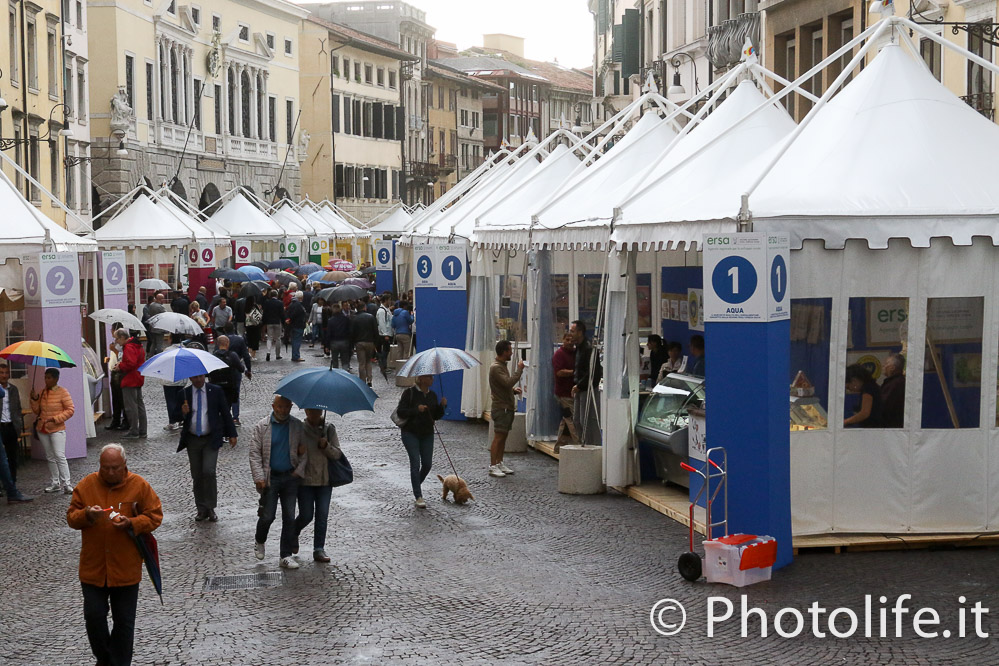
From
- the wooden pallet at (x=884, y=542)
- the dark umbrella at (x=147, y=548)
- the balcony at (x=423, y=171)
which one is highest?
the balcony at (x=423, y=171)

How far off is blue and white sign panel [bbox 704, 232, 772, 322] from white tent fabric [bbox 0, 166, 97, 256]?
10.5 m

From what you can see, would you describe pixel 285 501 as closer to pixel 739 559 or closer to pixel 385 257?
pixel 739 559

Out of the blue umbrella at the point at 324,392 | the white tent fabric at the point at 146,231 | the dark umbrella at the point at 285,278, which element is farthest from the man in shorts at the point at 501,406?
Result: the dark umbrella at the point at 285,278

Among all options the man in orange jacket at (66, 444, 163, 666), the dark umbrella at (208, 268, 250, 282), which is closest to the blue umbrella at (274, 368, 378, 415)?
the man in orange jacket at (66, 444, 163, 666)

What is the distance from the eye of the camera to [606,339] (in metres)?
15.9

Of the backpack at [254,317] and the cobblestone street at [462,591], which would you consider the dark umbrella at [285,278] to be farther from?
the cobblestone street at [462,591]

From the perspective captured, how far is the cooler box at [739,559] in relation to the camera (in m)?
11.6

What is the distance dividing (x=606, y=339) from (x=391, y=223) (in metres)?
44.8

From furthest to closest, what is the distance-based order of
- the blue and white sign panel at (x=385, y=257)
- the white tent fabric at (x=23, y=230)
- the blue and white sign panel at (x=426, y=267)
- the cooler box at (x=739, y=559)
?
the blue and white sign panel at (x=385, y=257)
the blue and white sign panel at (x=426, y=267)
the white tent fabric at (x=23, y=230)
the cooler box at (x=739, y=559)

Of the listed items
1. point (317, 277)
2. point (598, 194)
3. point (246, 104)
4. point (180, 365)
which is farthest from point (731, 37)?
point (246, 104)

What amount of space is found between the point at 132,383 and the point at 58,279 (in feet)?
6.85

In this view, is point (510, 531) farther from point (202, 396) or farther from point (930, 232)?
point (930, 232)

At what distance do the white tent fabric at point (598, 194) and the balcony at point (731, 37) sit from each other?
46.1 feet

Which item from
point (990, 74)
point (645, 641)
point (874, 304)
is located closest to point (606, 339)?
point (874, 304)
